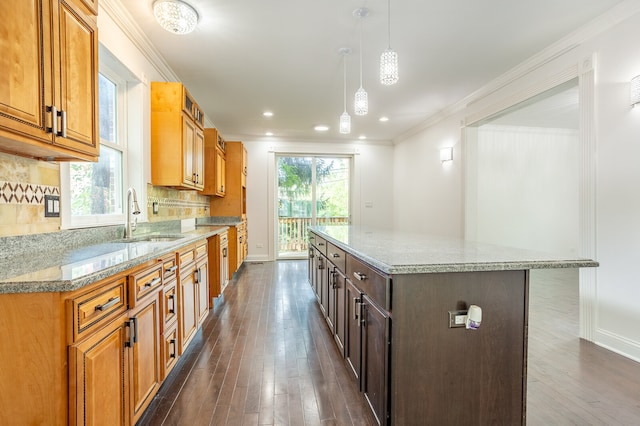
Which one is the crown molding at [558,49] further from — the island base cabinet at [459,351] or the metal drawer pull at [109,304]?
the metal drawer pull at [109,304]

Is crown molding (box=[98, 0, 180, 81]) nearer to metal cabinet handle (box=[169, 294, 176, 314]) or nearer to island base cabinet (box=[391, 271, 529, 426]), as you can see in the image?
metal cabinet handle (box=[169, 294, 176, 314])

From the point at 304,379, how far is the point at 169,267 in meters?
1.16

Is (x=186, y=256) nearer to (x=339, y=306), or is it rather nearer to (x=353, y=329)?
(x=339, y=306)

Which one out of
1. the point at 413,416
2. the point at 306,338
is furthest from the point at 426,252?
the point at 306,338

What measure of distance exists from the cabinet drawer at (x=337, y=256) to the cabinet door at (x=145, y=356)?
1178mm

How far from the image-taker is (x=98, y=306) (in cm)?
116

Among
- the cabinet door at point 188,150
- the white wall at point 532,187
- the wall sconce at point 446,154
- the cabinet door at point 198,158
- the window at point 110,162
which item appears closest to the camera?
the window at point 110,162

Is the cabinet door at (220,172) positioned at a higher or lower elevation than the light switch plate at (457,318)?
higher

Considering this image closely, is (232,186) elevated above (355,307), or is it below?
above

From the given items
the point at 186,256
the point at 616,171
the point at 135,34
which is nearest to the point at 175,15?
the point at 135,34

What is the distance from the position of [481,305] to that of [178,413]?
5.64 feet

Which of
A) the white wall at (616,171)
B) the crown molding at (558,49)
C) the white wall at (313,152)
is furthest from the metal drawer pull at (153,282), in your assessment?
the white wall at (313,152)

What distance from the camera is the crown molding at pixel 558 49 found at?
2.29 metres

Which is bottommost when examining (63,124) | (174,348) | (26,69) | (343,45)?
(174,348)
